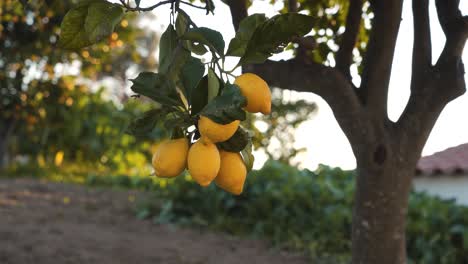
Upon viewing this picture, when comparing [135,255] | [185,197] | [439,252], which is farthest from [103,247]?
[439,252]

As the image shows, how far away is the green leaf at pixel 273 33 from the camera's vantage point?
129 cm

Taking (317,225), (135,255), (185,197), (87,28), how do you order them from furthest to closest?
(185,197), (317,225), (135,255), (87,28)

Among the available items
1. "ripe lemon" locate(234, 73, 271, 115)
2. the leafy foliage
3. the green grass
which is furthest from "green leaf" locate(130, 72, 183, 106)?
the leafy foliage

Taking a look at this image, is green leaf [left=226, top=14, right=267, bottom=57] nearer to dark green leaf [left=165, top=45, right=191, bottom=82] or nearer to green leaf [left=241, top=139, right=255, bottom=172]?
dark green leaf [left=165, top=45, right=191, bottom=82]

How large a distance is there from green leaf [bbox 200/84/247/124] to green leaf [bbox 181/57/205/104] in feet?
0.38

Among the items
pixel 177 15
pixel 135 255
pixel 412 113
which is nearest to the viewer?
pixel 177 15

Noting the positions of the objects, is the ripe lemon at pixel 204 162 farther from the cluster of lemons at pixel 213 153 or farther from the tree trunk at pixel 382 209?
the tree trunk at pixel 382 209

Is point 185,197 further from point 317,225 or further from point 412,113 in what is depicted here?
point 412,113

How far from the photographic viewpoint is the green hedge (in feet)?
16.9

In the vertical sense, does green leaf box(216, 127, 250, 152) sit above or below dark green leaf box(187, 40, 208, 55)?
below

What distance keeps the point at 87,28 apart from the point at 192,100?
0.31 metres

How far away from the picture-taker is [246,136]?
1388 mm

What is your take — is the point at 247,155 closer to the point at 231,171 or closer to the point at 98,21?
the point at 231,171

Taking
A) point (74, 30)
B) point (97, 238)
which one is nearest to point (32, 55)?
point (97, 238)
